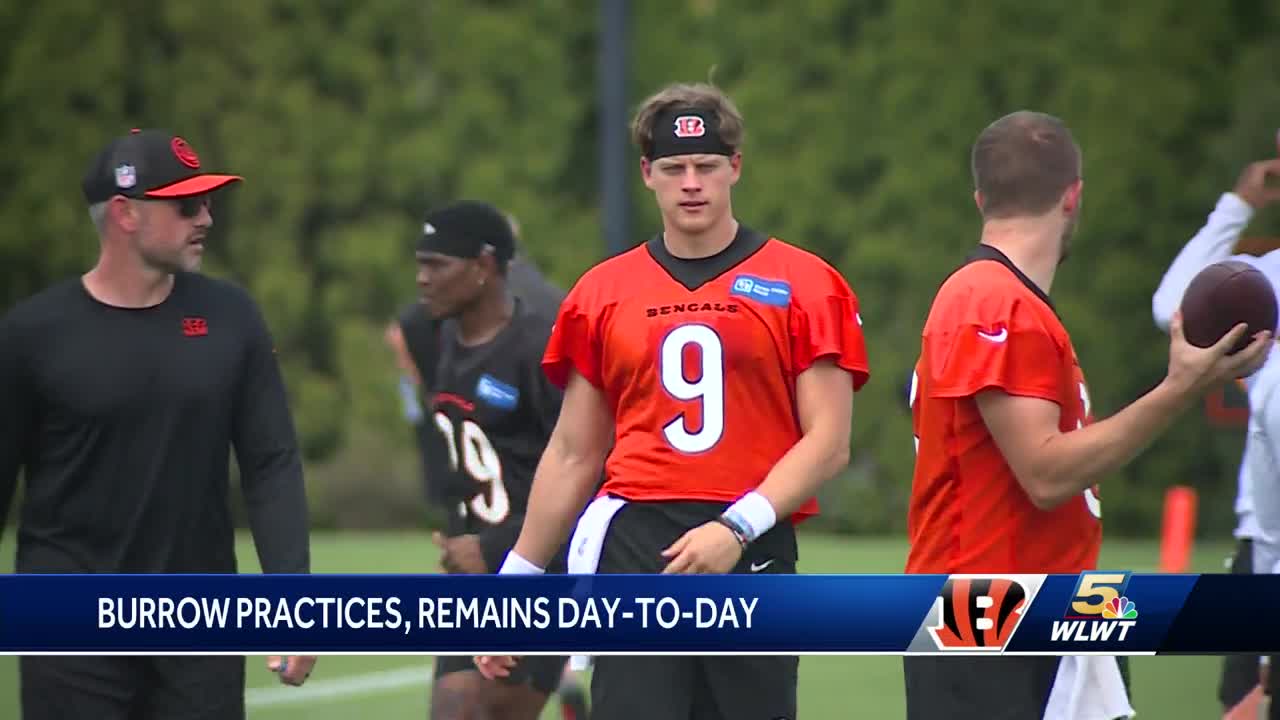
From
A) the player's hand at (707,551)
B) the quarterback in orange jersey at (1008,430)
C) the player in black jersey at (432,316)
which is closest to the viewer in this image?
the quarterback in orange jersey at (1008,430)

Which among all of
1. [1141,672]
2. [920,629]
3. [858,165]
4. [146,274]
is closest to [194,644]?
[146,274]

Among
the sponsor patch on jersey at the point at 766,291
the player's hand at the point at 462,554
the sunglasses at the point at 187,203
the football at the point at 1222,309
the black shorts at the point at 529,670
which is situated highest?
the sunglasses at the point at 187,203

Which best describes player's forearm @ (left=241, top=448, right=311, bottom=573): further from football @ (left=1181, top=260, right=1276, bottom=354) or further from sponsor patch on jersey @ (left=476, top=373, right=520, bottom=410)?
football @ (left=1181, top=260, right=1276, bottom=354)

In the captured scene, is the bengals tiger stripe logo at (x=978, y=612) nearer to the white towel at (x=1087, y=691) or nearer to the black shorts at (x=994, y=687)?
→ the black shorts at (x=994, y=687)

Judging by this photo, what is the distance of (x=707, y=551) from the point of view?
17.6 ft

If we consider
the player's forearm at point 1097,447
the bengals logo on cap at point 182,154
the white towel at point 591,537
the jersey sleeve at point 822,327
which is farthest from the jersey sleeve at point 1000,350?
the bengals logo on cap at point 182,154

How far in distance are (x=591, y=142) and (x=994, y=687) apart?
17.8 m

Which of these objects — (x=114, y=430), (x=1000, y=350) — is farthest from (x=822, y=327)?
(x=114, y=430)

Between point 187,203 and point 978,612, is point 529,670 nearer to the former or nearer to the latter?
point 187,203

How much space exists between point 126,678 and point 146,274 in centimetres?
114

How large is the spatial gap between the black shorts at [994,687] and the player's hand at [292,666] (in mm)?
1767

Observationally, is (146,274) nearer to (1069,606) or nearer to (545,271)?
(1069,606)

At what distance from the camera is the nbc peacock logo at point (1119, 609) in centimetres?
515

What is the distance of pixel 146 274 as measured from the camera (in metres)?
5.80
